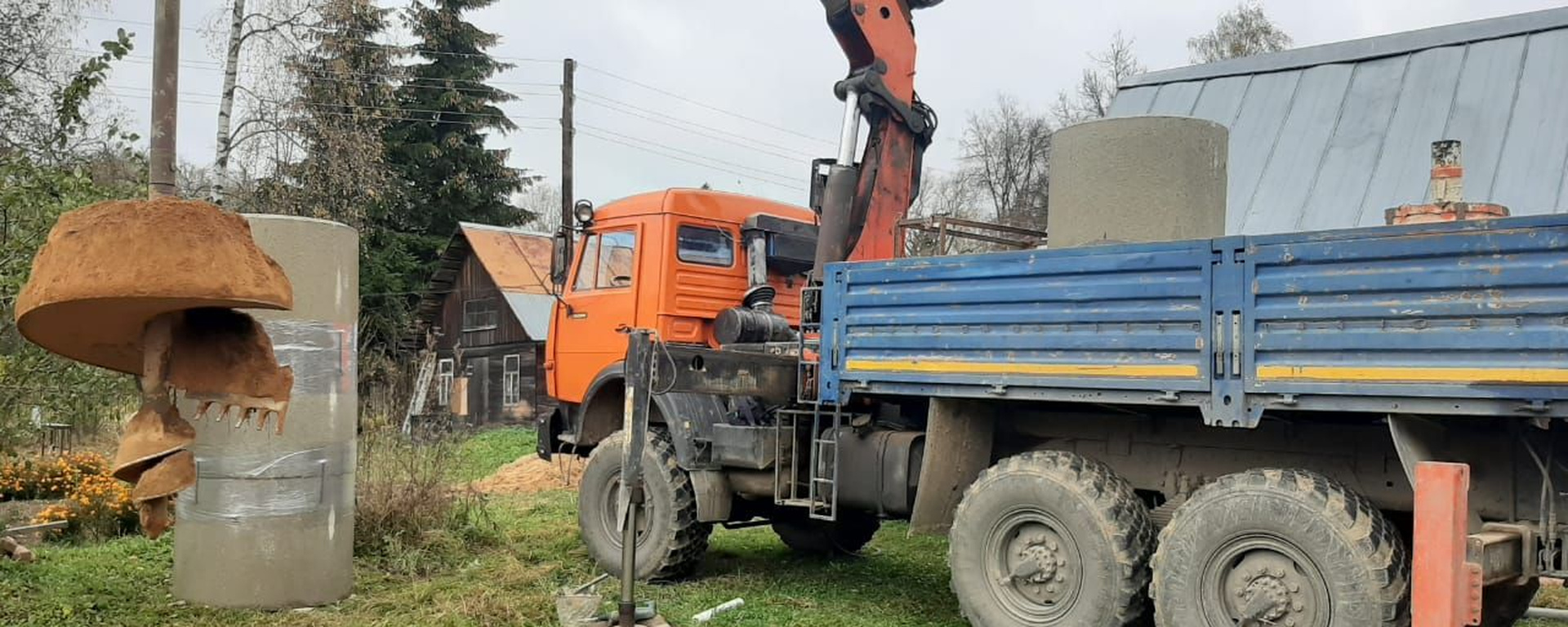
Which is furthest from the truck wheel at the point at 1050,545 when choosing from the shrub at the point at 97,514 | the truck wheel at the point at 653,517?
the shrub at the point at 97,514

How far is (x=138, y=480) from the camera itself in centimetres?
324

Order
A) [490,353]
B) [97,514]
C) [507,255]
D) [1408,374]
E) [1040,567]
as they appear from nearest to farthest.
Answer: [1408,374] < [1040,567] < [97,514] < [507,255] < [490,353]

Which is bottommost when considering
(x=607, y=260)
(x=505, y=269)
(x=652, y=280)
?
(x=652, y=280)

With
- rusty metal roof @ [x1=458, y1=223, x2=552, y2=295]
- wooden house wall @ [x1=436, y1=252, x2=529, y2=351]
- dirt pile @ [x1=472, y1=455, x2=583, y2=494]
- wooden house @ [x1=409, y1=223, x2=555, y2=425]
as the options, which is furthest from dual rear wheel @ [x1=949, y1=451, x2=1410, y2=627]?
wooden house wall @ [x1=436, y1=252, x2=529, y2=351]

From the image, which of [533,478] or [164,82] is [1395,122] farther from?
[533,478]

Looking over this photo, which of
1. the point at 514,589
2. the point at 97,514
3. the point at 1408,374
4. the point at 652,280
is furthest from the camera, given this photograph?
the point at 97,514

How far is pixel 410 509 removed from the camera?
8.84 meters

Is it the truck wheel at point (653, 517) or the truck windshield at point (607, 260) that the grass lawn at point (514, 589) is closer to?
the truck wheel at point (653, 517)

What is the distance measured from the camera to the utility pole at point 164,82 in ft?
18.1

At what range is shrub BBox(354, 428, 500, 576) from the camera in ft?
28.1

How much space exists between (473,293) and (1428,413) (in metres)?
27.1

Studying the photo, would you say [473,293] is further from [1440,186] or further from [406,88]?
[1440,186]

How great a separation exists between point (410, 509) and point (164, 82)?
4148 mm

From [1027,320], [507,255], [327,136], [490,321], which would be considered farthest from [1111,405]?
[490,321]
